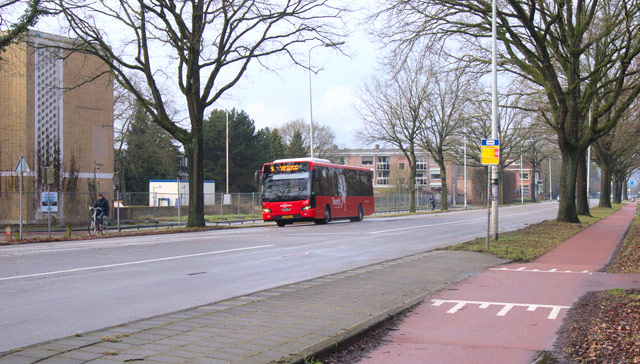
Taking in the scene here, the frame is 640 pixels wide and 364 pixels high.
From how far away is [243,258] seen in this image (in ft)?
46.9

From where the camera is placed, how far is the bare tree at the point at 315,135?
9580cm

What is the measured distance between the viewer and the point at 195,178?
27922mm

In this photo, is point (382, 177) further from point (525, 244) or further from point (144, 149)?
point (525, 244)

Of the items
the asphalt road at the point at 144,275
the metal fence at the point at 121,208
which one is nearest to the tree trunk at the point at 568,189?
the asphalt road at the point at 144,275

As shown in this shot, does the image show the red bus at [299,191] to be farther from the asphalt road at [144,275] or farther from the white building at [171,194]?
the asphalt road at [144,275]

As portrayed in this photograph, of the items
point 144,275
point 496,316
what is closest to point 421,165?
point 144,275

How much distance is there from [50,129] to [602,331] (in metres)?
38.8

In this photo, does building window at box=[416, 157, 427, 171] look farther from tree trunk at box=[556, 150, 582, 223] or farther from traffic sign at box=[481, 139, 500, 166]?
traffic sign at box=[481, 139, 500, 166]

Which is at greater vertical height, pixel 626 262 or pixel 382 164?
pixel 382 164

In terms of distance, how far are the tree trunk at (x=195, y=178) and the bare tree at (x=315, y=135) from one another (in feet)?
211

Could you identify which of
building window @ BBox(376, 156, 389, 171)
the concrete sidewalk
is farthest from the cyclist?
building window @ BBox(376, 156, 389, 171)

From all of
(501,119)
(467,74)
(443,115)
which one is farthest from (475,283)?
(501,119)

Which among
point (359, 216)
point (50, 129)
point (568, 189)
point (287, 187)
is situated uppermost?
point (50, 129)

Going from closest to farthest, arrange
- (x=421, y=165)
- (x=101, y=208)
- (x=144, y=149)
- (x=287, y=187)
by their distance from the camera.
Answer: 1. (x=101, y=208)
2. (x=287, y=187)
3. (x=144, y=149)
4. (x=421, y=165)
